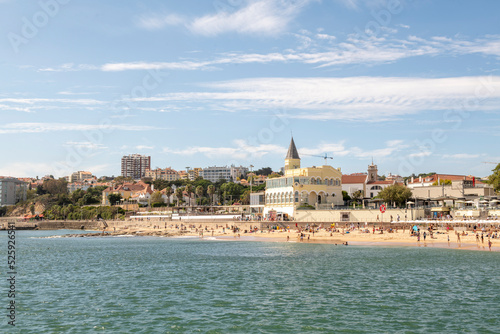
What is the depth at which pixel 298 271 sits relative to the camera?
34.1 m

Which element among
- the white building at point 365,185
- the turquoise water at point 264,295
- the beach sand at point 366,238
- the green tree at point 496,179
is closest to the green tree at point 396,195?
the green tree at point 496,179

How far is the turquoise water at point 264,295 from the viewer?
19.5 meters

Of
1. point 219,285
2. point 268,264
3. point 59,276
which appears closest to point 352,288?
point 219,285

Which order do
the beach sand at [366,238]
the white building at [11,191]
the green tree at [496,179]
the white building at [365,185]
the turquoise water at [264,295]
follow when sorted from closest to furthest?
the turquoise water at [264,295]
the beach sand at [366,238]
the green tree at [496,179]
the white building at [365,185]
the white building at [11,191]

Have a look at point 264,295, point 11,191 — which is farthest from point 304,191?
point 11,191

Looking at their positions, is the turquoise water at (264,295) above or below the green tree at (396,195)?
below

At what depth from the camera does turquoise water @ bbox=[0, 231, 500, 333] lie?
19.5 metres

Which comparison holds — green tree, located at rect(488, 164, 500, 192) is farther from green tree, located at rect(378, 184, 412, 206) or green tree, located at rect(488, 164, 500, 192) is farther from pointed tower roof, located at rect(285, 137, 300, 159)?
pointed tower roof, located at rect(285, 137, 300, 159)

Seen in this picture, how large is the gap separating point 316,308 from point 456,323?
237 inches

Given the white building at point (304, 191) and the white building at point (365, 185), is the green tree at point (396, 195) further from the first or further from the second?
the white building at point (365, 185)

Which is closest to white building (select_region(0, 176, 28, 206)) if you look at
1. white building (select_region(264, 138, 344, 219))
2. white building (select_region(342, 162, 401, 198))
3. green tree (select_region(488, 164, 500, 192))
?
white building (select_region(264, 138, 344, 219))

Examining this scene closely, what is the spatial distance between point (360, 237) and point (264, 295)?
38.3m

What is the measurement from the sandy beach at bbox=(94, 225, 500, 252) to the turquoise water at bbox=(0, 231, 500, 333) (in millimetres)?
7986

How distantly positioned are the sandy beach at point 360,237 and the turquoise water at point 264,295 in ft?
26.2
